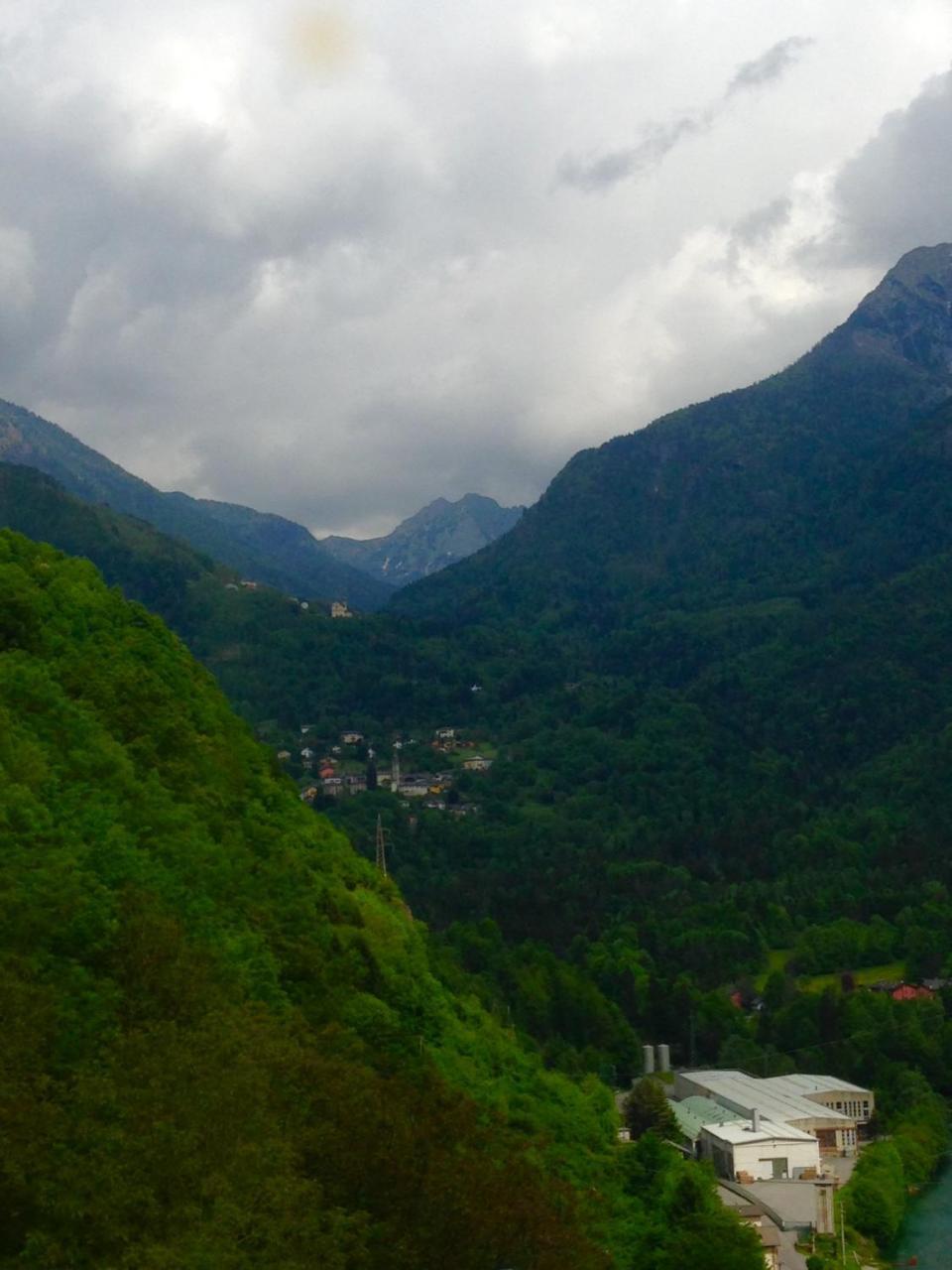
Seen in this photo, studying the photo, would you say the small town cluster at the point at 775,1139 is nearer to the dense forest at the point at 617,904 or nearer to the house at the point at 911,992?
the dense forest at the point at 617,904

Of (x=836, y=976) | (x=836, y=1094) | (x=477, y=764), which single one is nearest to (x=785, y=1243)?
(x=836, y=1094)

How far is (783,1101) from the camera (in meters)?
70.2

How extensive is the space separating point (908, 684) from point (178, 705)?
146m

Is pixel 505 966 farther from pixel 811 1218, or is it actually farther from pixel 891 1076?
pixel 811 1218

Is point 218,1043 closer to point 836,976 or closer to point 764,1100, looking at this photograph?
point 764,1100

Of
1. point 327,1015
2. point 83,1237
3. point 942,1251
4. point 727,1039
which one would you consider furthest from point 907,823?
point 83,1237

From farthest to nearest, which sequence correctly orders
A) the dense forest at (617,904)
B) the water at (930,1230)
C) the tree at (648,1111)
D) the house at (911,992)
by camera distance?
the house at (911,992) → the tree at (648,1111) → the water at (930,1230) → the dense forest at (617,904)

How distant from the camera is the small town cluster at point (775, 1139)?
5225 centimetres

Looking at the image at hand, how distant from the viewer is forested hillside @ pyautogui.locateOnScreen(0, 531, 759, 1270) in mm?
18047

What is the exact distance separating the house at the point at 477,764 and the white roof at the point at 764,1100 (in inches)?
4161

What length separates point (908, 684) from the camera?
17188 centimetres

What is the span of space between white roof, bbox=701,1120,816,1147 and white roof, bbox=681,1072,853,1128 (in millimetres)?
1727

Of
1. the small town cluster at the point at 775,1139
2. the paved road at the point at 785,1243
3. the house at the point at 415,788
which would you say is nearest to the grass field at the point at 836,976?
the small town cluster at the point at 775,1139

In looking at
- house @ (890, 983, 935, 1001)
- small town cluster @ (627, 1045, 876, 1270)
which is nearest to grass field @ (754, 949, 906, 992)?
house @ (890, 983, 935, 1001)
